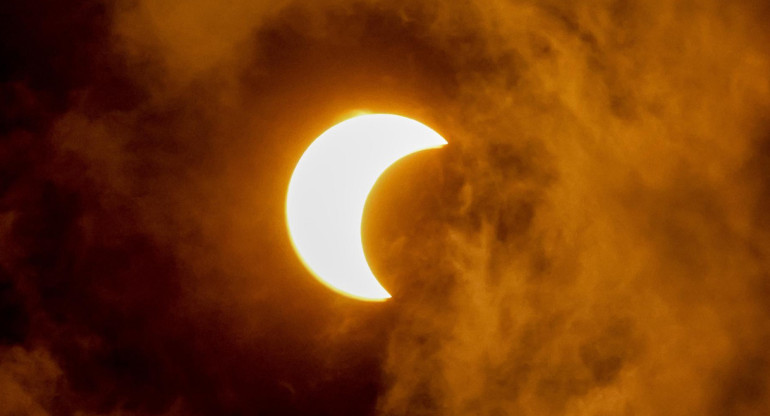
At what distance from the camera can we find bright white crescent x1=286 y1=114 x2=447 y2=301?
3.25 metres

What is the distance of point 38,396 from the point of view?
3.25 meters

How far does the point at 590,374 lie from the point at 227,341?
2.00 metres

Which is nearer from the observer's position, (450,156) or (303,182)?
(303,182)

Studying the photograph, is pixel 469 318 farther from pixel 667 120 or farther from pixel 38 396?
pixel 38 396

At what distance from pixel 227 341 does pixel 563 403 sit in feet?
6.14

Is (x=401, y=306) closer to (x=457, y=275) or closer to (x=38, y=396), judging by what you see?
(x=457, y=275)

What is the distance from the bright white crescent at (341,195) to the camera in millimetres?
3246

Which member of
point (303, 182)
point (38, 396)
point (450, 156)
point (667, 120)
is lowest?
point (38, 396)

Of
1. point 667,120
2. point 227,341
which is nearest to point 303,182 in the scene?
point 227,341

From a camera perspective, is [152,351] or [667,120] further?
[667,120]

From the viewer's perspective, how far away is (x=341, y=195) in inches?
128

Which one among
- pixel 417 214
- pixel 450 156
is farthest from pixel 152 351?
pixel 450 156

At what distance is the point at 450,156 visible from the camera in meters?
A: 3.53

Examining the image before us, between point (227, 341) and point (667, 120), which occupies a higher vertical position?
point (667, 120)
